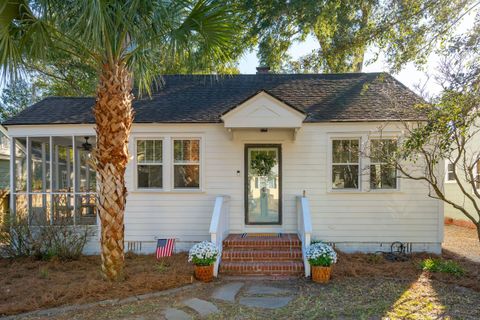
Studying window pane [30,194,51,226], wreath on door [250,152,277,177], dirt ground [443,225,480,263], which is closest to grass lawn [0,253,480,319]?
window pane [30,194,51,226]

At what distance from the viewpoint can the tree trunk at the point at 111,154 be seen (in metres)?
5.95

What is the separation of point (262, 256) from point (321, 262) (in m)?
1.50

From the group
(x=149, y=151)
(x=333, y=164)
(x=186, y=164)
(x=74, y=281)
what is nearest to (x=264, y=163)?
(x=333, y=164)

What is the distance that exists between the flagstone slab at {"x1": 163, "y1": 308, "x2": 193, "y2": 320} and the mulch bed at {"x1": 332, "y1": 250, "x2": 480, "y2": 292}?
3.28m

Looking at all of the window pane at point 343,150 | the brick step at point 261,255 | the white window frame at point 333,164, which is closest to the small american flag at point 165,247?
the brick step at point 261,255

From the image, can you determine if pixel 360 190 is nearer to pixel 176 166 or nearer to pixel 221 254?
pixel 221 254

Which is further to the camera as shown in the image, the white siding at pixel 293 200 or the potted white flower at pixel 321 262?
the white siding at pixel 293 200

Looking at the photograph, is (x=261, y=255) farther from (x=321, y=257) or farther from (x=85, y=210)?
(x=85, y=210)

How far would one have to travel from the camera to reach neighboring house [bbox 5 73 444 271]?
8703mm

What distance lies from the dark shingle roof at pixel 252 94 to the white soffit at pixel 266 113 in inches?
18.0

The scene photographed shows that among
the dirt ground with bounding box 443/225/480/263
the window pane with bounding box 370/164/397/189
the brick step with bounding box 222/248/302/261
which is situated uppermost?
the window pane with bounding box 370/164/397/189

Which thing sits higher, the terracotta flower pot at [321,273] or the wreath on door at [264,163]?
the wreath on door at [264,163]

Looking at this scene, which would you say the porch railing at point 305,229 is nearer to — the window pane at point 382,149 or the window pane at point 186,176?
the window pane at point 382,149

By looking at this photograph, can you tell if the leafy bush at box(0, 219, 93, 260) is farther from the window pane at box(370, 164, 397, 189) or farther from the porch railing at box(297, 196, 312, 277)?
the window pane at box(370, 164, 397, 189)
